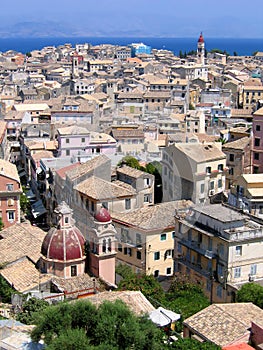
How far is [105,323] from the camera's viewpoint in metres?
11.8

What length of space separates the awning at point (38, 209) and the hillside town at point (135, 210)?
0.22 ft

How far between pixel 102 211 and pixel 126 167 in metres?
8.28

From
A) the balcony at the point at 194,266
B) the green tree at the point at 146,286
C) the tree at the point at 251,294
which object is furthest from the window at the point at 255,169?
the tree at the point at 251,294

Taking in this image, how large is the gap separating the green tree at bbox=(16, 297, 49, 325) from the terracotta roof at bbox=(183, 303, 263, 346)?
3.79 metres

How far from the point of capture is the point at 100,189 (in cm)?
2239

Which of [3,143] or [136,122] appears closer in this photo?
[3,143]

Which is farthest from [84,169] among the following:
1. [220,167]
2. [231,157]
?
[231,157]

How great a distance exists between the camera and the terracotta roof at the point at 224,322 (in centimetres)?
1376

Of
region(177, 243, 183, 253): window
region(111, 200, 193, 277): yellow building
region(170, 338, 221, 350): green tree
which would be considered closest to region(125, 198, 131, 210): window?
region(111, 200, 193, 277): yellow building

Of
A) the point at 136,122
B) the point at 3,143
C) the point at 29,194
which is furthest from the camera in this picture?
the point at 136,122

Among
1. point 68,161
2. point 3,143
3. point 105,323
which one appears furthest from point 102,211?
point 3,143

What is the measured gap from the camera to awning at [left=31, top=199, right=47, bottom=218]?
91.7 ft

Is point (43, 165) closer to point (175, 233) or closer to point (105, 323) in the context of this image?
point (175, 233)

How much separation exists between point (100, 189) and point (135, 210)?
5.08ft
